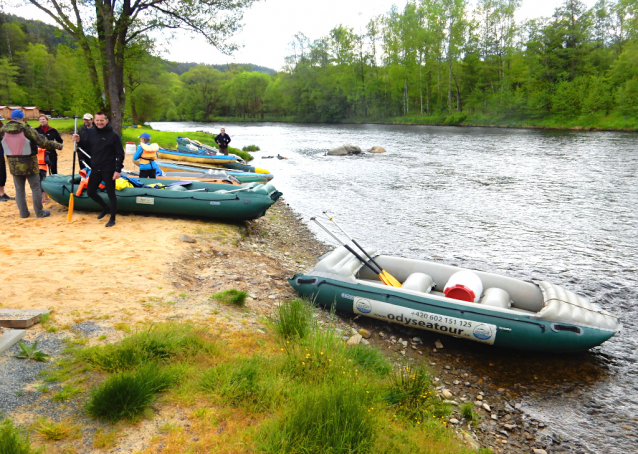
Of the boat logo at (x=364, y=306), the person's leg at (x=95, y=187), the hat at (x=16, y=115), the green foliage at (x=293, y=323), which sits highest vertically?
the hat at (x=16, y=115)

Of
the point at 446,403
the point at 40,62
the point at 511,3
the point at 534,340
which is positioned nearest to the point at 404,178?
the point at 534,340

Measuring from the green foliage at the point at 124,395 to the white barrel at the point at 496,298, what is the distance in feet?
14.7

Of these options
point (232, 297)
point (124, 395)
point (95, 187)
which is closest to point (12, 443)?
point (124, 395)

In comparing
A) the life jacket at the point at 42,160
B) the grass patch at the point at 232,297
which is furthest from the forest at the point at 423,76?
the grass patch at the point at 232,297

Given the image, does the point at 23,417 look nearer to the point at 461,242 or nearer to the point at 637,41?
the point at 461,242

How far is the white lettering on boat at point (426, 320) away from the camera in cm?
550

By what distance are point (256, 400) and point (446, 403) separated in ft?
7.06

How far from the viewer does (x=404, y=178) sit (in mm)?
19453

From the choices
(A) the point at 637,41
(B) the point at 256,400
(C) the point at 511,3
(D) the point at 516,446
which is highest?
(C) the point at 511,3

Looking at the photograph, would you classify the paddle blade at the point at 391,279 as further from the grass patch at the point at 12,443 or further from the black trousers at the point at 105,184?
the black trousers at the point at 105,184

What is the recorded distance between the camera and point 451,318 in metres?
5.62

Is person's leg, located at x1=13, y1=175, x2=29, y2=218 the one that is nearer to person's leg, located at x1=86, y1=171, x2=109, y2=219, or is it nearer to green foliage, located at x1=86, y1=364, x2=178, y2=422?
person's leg, located at x1=86, y1=171, x2=109, y2=219

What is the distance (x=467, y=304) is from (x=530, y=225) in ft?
24.7

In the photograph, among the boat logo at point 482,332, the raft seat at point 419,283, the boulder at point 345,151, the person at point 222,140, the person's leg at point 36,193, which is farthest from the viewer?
the boulder at point 345,151
